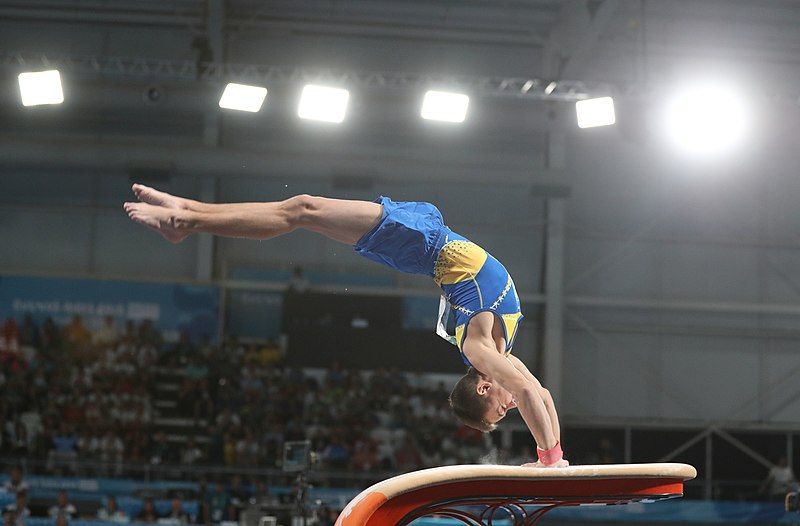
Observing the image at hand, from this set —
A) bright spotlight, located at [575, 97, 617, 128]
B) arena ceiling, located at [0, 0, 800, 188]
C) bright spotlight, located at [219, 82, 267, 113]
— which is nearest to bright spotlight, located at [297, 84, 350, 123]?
bright spotlight, located at [219, 82, 267, 113]

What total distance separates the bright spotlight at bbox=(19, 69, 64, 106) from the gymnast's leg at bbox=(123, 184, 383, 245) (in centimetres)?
624

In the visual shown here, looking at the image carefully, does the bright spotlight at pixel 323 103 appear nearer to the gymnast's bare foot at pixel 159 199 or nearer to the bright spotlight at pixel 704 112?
the bright spotlight at pixel 704 112

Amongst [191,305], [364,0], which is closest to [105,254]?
[191,305]

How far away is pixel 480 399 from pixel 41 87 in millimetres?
7676

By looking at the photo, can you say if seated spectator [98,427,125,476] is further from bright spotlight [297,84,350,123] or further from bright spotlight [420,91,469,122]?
bright spotlight [420,91,469,122]

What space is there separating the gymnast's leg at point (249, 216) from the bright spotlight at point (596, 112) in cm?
697

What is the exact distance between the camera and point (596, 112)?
1112 centimetres

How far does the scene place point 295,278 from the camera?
14953 mm

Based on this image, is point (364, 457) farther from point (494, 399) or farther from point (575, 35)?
point (494, 399)

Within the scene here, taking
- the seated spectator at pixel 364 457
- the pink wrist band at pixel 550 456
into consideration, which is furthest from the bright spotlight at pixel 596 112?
the pink wrist band at pixel 550 456

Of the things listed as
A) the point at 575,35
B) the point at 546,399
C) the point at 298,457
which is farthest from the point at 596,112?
the point at 546,399

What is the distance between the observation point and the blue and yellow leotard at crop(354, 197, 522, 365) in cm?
477

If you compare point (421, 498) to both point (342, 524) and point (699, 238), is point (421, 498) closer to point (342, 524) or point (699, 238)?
point (342, 524)

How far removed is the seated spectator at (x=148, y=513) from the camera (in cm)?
1069
